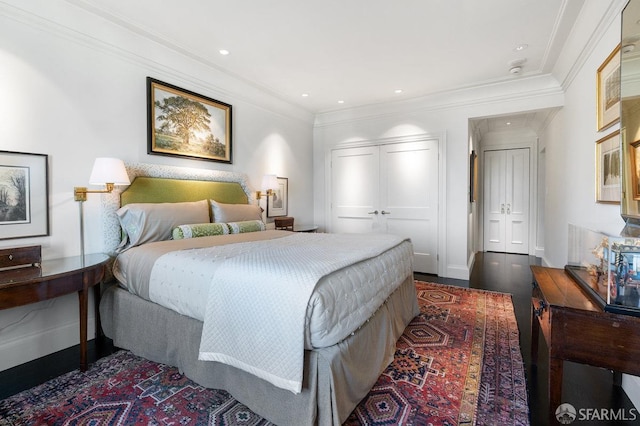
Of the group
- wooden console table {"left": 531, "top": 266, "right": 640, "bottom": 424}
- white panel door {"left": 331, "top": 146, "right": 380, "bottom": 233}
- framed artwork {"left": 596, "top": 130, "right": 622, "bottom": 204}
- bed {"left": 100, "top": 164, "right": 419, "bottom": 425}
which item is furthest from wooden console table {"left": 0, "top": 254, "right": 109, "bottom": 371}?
white panel door {"left": 331, "top": 146, "right": 380, "bottom": 233}

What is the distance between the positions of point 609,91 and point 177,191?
387cm

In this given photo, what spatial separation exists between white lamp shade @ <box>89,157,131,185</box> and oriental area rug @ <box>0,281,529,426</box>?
138 centimetres

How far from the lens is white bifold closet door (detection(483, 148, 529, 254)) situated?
646cm

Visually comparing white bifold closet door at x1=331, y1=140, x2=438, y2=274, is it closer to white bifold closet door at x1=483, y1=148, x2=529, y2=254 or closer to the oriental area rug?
the oriental area rug

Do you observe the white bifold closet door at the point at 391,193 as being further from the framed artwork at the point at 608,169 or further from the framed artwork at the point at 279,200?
the framed artwork at the point at 608,169

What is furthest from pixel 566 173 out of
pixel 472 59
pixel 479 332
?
pixel 479 332

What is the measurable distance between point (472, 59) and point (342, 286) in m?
3.29

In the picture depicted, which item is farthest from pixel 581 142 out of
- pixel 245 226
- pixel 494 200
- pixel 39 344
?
pixel 39 344

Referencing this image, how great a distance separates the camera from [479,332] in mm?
2633

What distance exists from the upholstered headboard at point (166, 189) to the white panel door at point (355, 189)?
6.57ft

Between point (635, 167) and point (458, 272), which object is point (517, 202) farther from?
point (635, 167)

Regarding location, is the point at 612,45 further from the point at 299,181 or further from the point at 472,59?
A: the point at 299,181

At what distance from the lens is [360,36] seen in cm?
297

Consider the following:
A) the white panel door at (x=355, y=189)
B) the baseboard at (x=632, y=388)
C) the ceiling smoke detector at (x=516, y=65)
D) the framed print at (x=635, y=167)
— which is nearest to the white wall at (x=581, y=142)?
the ceiling smoke detector at (x=516, y=65)
